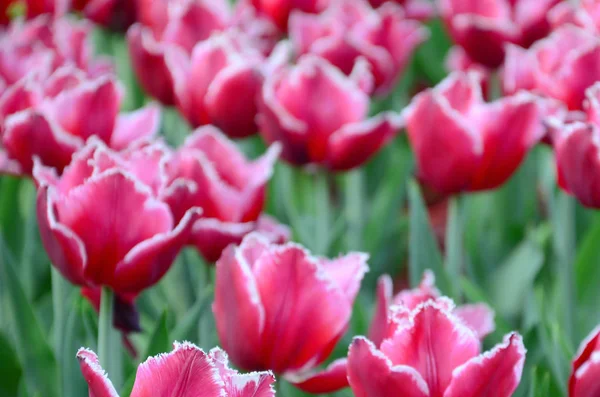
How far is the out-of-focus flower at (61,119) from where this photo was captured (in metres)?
0.93

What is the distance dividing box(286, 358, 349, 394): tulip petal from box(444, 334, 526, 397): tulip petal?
154 millimetres

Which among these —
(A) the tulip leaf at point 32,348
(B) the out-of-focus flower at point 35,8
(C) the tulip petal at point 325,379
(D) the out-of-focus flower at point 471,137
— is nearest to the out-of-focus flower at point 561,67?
(D) the out-of-focus flower at point 471,137

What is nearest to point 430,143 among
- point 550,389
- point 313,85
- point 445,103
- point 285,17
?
point 445,103

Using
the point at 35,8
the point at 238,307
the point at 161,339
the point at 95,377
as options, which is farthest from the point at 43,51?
the point at 95,377

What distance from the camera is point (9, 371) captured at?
943 millimetres

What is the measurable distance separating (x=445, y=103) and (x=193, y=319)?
0.37 m

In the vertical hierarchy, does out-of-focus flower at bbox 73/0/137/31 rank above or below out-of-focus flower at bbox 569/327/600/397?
below

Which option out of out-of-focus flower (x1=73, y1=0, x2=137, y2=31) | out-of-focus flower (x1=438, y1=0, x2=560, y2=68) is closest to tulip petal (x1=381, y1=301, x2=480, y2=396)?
out-of-focus flower (x1=438, y1=0, x2=560, y2=68)

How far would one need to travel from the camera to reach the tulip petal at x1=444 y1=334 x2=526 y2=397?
1.94 feet

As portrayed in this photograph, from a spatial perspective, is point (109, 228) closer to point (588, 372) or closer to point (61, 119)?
point (61, 119)

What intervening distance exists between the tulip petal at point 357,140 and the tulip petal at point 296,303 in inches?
14.7

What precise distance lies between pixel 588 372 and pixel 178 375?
270 mm

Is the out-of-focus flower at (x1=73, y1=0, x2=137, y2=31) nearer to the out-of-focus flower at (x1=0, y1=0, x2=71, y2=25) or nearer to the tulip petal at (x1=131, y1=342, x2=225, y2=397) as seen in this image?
the out-of-focus flower at (x1=0, y1=0, x2=71, y2=25)

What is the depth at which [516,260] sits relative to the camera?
4.60 feet
